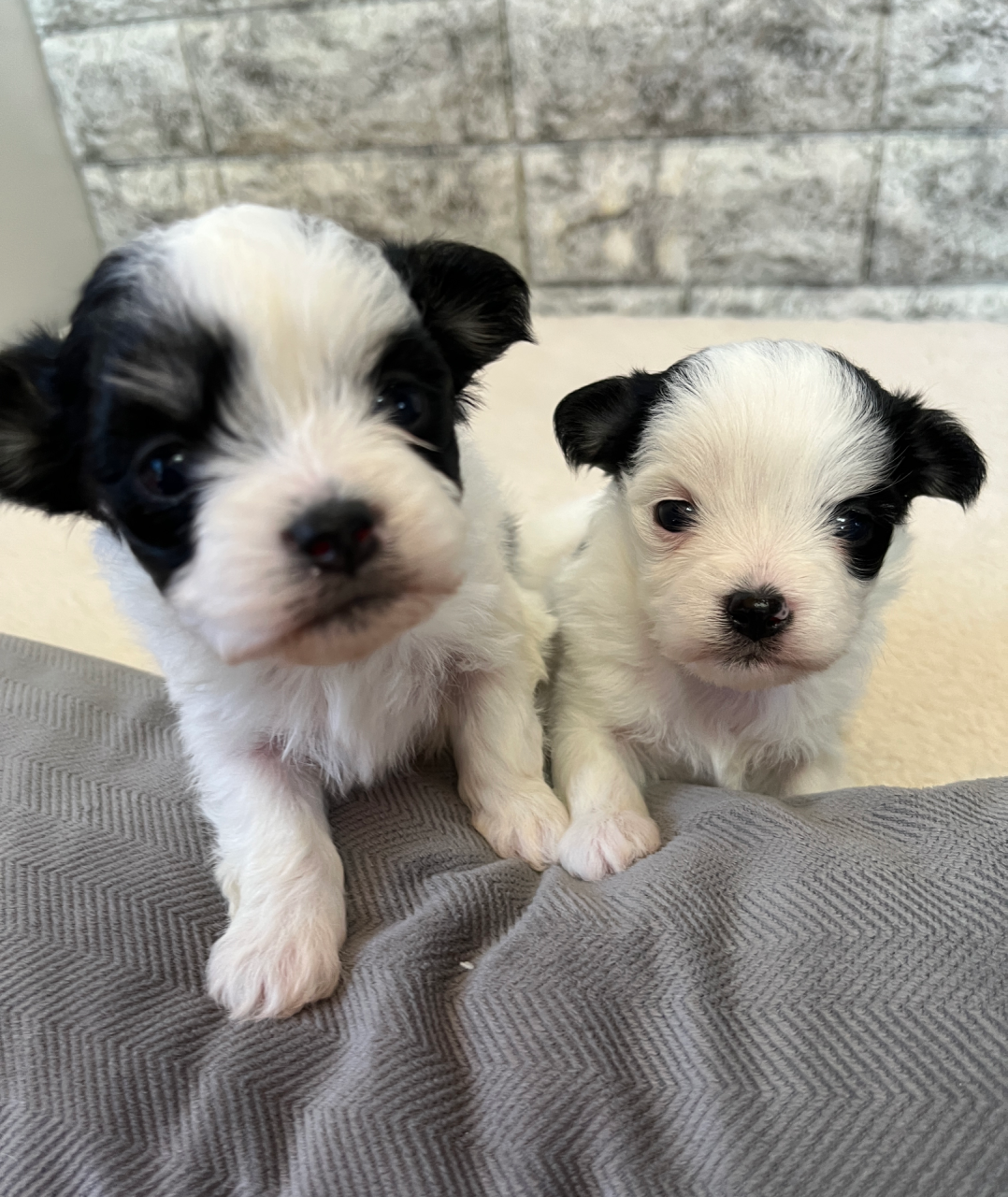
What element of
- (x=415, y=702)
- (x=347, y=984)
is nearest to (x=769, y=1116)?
(x=347, y=984)

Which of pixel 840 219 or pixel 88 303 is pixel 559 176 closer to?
Result: pixel 840 219

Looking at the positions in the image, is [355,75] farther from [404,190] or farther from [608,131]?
[608,131]

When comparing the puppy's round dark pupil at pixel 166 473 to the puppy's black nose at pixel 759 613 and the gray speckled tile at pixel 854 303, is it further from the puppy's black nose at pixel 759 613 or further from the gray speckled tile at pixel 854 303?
the gray speckled tile at pixel 854 303

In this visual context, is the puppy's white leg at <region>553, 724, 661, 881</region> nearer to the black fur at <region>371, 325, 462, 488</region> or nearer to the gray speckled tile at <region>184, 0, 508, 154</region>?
the black fur at <region>371, 325, 462, 488</region>

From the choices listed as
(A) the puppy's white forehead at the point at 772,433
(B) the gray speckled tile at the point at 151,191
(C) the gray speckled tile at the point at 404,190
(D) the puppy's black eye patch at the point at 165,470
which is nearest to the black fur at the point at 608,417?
(A) the puppy's white forehead at the point at 772,433

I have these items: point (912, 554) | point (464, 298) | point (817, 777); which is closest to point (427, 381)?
point (464, 298)

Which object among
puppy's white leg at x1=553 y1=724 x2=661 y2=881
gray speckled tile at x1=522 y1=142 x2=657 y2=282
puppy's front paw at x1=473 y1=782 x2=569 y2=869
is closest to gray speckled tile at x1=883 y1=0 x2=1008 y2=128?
gray speckled tile at x1=522 y1=142 x2=657 y2=282
